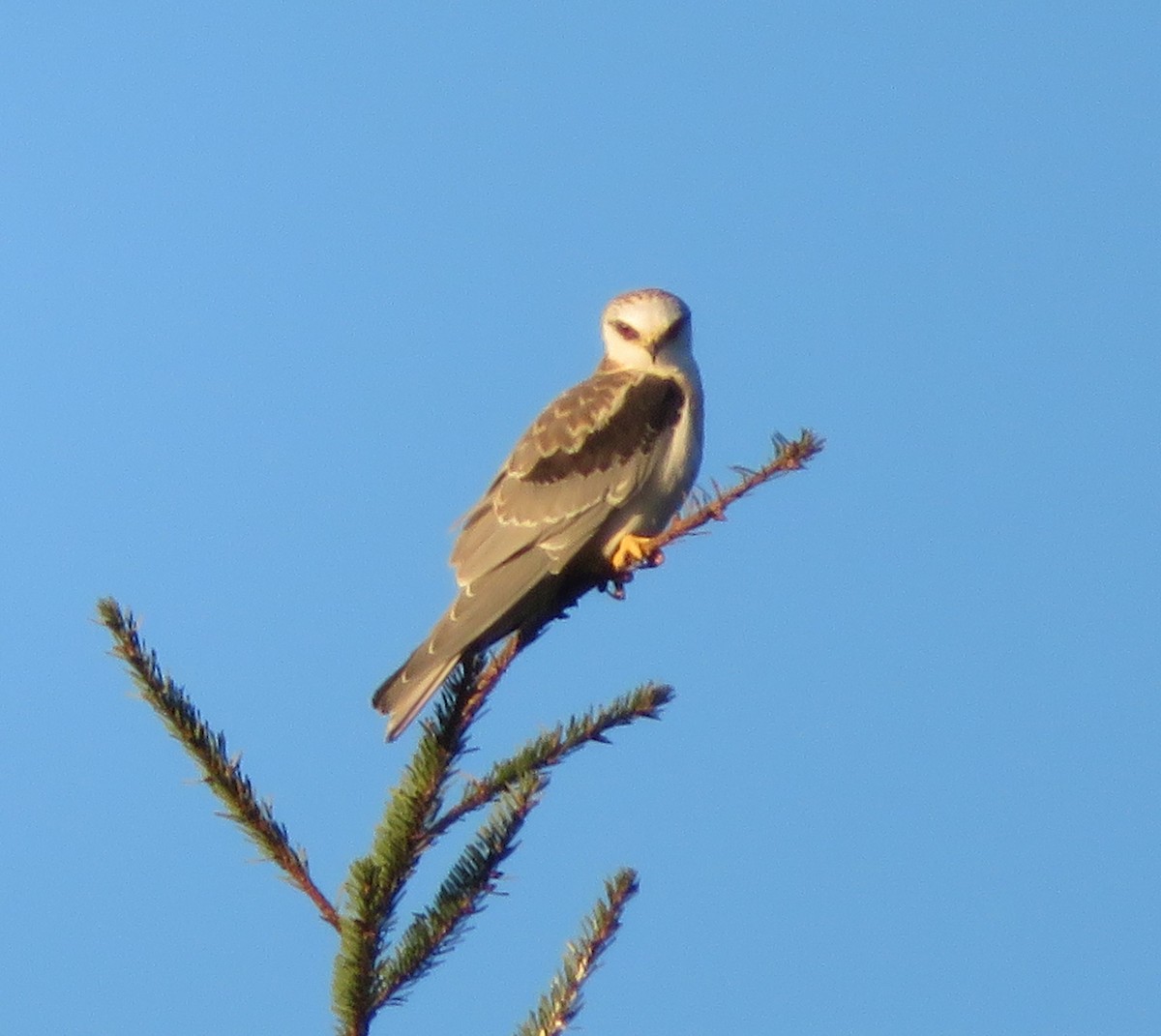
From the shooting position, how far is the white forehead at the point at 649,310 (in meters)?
6.72

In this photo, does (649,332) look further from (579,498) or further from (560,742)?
(560,742)

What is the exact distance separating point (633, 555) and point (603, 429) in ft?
2.15

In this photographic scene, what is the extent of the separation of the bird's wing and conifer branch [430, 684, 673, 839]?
2.09 m

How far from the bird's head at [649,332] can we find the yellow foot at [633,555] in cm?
115

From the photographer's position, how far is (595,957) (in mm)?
3082

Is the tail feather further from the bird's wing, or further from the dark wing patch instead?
the dark wing patch

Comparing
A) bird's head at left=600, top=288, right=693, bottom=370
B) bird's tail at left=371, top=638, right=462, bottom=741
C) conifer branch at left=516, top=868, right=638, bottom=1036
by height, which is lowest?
conifer branch at left=516, top=868, right=638, bottom=1036

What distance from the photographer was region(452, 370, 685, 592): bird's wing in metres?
5.77

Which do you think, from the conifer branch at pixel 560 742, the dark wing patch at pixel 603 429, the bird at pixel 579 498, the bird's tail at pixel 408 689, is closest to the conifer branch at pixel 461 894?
the conifer branch at pixel 560 742

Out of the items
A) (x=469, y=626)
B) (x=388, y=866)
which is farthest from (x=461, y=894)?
(x=469, y=626)

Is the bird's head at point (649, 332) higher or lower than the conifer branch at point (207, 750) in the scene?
higher

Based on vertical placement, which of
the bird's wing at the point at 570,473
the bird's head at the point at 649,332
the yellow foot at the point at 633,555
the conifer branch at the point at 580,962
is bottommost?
the conifer branch at the point at 580,962

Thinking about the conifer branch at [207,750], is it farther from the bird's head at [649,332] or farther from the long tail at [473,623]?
the bird's head at [649,332]

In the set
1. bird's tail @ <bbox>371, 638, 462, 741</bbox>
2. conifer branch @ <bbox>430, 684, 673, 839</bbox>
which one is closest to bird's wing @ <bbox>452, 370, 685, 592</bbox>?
bird's tail @ <bbox>371, 638, 462, 741</bbox>
